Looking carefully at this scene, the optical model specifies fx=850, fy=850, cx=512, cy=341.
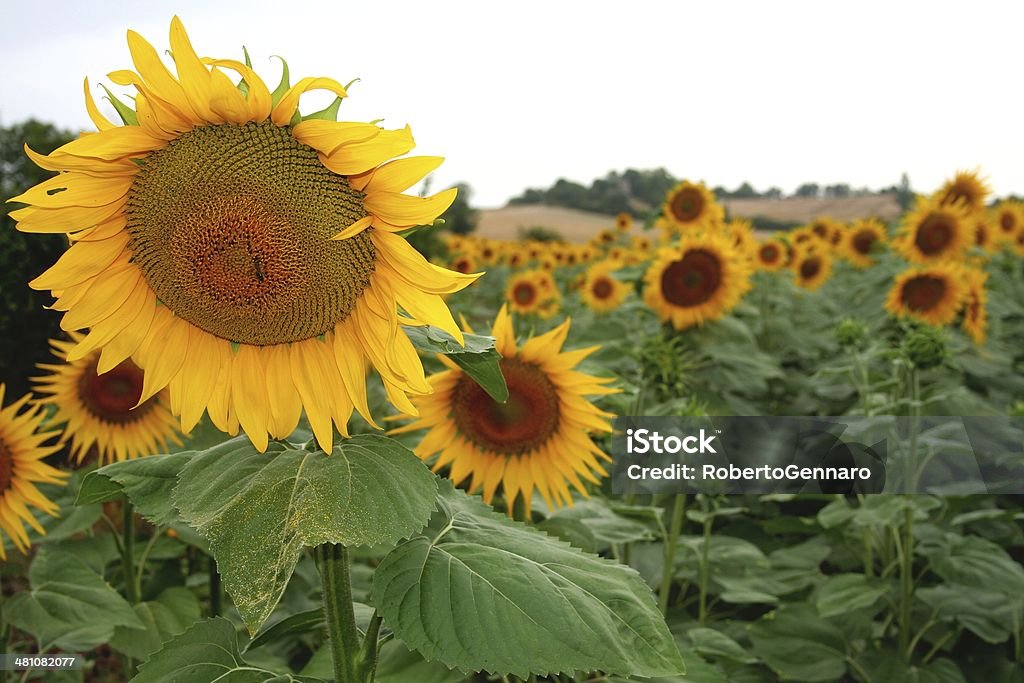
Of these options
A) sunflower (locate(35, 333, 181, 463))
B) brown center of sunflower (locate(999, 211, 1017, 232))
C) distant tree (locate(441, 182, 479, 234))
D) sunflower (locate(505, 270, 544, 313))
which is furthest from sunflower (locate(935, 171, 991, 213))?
distant tree (locate(441, 182, 479, 234))

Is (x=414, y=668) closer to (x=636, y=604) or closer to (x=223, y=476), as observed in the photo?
(x=636, y=604)

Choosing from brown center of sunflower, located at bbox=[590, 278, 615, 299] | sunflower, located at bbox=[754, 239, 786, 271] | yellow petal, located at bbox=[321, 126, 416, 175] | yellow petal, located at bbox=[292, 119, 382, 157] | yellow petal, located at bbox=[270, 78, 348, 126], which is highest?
yellow petal, located at bbox=[270, 78, 348, 126]

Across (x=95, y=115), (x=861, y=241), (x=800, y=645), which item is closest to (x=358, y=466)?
(x=95, y=115)

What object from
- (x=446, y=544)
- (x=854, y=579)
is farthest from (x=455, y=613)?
(x=854, y=579)

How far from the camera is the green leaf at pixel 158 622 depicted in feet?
7.99

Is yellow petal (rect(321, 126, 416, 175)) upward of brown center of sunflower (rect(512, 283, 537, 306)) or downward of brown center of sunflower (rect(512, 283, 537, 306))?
upward

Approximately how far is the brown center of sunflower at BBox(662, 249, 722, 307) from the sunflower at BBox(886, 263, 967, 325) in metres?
1.29

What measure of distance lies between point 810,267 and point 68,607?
7.29 metres

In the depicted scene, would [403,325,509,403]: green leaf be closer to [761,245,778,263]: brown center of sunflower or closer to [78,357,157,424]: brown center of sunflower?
[78,357,157,424]: brown center of sunflower

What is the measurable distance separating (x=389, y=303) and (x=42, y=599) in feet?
5.73

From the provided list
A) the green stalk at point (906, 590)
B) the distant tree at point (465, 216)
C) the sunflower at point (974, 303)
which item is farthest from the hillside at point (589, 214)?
the green stalk at point (906, 590)

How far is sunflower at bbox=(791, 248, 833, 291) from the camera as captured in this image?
322 inches

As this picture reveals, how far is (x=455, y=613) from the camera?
1.28m

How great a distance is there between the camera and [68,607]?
2.34 metres
